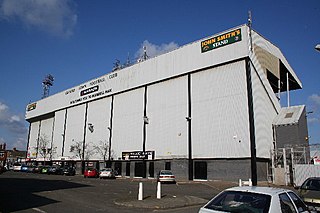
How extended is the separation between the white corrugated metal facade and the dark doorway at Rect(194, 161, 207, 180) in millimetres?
695

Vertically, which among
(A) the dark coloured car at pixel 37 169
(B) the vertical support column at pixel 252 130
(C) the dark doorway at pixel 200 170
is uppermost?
(B) the vertical support column at pixel 252 130

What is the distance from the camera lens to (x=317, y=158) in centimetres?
3019

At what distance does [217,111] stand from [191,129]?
4.24 metres

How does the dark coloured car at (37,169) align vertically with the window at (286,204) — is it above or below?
below

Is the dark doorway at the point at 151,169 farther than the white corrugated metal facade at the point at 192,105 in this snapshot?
Yes

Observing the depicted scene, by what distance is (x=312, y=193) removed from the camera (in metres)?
11.4

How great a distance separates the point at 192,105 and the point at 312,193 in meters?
27.9

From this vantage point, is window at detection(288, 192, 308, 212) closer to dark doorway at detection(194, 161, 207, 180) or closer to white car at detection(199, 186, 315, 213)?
white car at detection(199, 186, 315, 213)

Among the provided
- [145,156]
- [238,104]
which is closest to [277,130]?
[238,104]

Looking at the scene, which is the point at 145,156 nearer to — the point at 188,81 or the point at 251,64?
the point at 188,81

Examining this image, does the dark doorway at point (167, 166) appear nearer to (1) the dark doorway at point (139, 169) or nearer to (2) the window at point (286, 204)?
(1) the dark doorway at point (139, 169)

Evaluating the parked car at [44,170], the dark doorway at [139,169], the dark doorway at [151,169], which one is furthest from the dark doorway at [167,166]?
the parked car at [44,170]

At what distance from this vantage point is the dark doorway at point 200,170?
1449 inches

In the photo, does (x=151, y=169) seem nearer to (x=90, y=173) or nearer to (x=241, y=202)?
(x=90, y=173)
